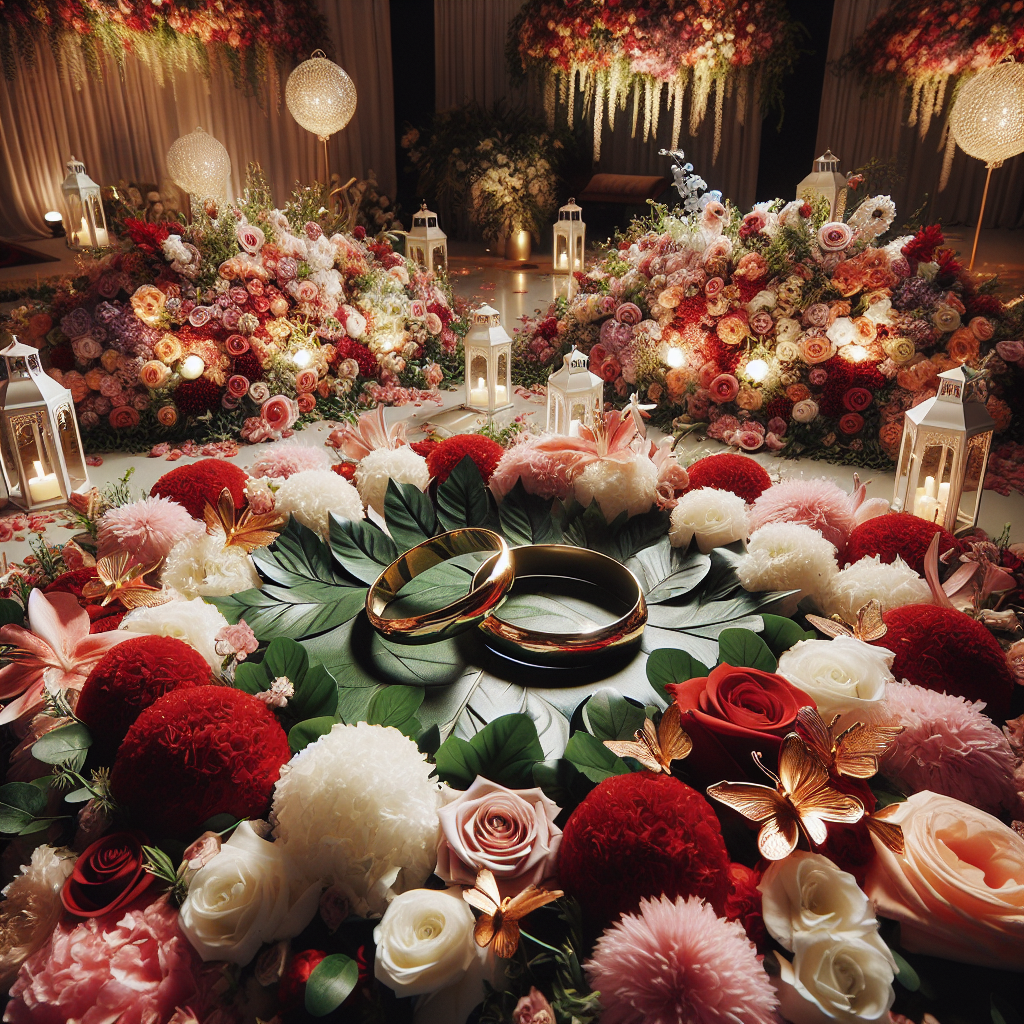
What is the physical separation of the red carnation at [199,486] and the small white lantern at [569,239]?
5.04 meters

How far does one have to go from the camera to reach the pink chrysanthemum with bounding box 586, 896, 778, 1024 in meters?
0.62

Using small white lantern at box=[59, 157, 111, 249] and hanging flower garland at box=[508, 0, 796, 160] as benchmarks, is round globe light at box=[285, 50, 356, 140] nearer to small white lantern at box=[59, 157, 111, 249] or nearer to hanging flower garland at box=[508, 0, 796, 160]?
small white lantern at box=[59, 157, 111, 249]

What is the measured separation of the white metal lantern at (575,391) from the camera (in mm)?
2521

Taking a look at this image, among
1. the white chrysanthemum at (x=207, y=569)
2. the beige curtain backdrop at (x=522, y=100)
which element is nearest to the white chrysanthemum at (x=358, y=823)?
the white chrysanthemum at (x=207, y=569)

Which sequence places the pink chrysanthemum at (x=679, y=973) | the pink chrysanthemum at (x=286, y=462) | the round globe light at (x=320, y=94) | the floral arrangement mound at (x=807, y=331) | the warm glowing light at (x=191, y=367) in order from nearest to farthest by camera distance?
the pink chrysanthemum at (x=679, y=973) → the pink chrysanthemum at (x=286, y=462) → the floral arrangement mound at (x=807, y=331) → the warm glowing light at (x=191, y=367) → the round globe light at (x=320, y=94)

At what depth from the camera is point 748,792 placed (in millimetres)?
764

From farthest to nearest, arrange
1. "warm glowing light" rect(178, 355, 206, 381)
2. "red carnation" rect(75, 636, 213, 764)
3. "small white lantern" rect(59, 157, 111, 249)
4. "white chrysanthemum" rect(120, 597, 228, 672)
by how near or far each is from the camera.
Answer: "small white lantern" rect(59, 157, 111, 249) < "warm glowing light" rect(178, 355, 206, 381) < "white chrysanthemum" rect(120, 597, 228, 672) < "red carnation" rect(75, 636, 213, 764)


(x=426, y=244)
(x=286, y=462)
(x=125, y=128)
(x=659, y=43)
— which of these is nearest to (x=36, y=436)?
(x=286, y=462)

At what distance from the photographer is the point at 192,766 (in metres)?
0.80

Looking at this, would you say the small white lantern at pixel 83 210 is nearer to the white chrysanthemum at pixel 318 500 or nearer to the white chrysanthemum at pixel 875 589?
the white chrysanthemum at pixel 318 500

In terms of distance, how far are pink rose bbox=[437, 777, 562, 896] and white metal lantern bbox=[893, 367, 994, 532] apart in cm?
104

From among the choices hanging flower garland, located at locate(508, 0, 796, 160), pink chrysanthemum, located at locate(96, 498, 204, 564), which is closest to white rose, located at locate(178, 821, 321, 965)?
pink chrysanthemum, located at locate(96, 498, 204, 564)

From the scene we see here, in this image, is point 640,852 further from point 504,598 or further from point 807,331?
point 807,331

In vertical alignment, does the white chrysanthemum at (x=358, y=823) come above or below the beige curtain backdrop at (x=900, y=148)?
Answer: below
